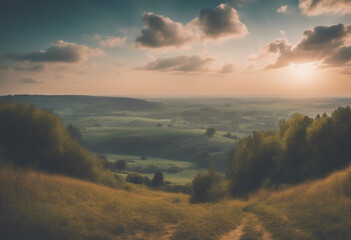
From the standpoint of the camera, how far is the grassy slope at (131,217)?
38.0ft

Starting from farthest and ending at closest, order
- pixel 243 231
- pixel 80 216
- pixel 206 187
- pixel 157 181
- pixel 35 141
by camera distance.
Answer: pixel 157 181, pixel 206 187, pixel 35 141, pixel 243 231, pixel 80 216

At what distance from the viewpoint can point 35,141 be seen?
91.5ft

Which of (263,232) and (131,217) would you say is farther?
(131,217)

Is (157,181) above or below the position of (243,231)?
below

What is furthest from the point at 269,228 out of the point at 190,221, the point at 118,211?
the point at 118,211

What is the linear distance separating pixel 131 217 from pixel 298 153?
31.0 m

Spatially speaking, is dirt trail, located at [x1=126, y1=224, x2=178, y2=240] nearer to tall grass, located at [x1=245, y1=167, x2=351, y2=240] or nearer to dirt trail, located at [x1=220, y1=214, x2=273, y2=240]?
dirt trail, located at [x1=220, y1=214, x2=273, y2=240]

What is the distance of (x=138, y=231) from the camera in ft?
44.4

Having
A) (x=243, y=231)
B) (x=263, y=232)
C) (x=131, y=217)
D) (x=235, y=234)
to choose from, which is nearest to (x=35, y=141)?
(x=131, y=217)

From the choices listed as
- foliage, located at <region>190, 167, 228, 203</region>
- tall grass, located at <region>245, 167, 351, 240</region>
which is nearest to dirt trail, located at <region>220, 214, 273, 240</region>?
tall grass, located at <region>245, 167, 351, 240</region>

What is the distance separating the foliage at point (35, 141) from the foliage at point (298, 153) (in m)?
30.4

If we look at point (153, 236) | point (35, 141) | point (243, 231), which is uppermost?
point (35, 141)

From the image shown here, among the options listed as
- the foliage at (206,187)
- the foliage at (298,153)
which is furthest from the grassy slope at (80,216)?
the foliage at (298,153)

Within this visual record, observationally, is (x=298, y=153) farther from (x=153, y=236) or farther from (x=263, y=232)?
(x=153, y=236)
